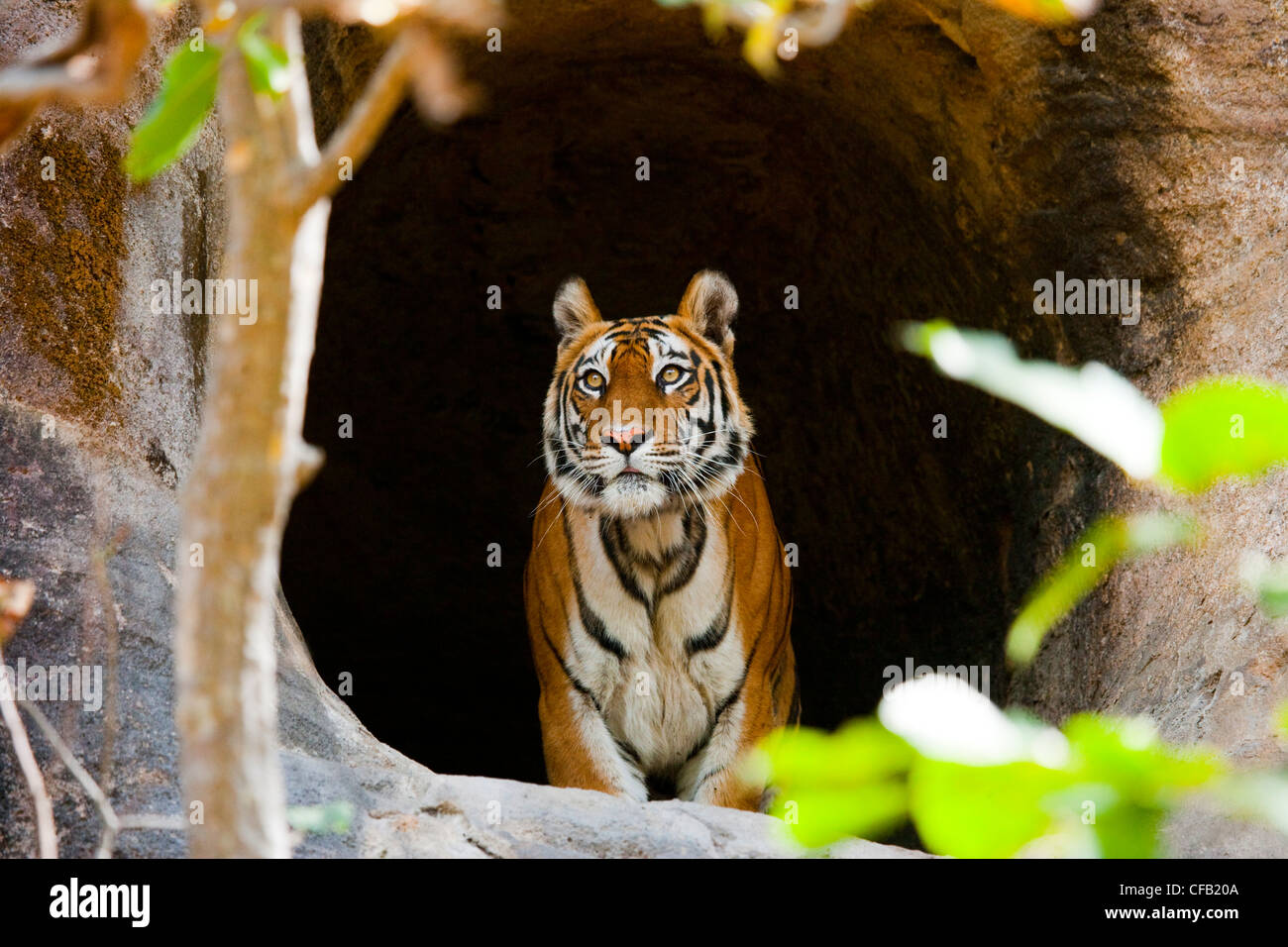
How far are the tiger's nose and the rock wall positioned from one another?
1.31 metres

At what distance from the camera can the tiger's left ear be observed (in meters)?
5.38

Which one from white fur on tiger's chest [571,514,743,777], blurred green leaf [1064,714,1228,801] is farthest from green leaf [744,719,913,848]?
white fur on tiger's chest [571,514,743,777]

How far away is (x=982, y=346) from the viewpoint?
0.82 m

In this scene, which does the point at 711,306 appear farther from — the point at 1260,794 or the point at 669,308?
the point at 1260,794

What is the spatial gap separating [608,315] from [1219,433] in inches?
280

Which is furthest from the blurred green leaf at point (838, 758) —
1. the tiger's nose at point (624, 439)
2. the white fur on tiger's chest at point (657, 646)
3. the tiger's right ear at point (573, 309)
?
the tiger's right ear at point (573, 309)

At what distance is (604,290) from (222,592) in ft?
20.9

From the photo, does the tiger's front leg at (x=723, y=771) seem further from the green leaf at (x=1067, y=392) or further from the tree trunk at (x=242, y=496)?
the green leaf at (x=1067, y=392)

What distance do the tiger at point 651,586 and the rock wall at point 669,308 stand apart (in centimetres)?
112

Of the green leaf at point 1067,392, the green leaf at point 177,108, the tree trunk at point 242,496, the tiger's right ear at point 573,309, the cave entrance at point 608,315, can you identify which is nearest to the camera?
the green leaf at point 1067,392

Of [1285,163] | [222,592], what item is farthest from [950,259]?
[222,592]

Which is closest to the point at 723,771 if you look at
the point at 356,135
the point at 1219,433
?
the point at 356,135

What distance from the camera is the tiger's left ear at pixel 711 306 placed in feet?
17.6

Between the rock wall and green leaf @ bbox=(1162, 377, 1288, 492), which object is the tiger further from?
green leaf @ bbox=(1162, 377, 1288, 492)
